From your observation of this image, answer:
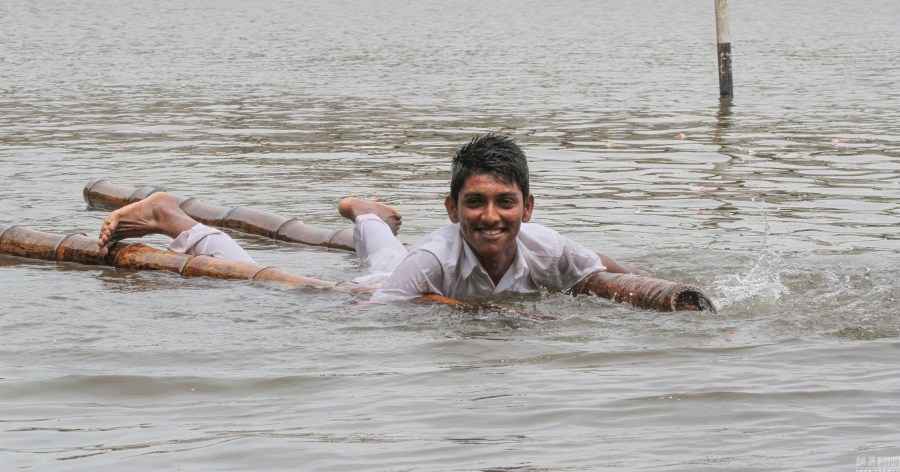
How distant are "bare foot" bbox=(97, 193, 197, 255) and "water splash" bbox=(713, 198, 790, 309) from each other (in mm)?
3272

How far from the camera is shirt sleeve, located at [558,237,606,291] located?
7.35 meters

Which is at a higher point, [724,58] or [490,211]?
[490,211]

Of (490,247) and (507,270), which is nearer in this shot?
(490,247)

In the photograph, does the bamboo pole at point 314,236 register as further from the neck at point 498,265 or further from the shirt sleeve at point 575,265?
the neck at point 498,265

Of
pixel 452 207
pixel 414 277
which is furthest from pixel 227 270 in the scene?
pixel 452 207

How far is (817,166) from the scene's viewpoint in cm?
1316

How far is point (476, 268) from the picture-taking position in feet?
23.4

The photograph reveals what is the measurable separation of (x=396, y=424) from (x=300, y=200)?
6.60 m

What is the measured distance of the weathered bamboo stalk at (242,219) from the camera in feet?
31.8

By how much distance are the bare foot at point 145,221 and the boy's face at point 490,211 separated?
8.12ft

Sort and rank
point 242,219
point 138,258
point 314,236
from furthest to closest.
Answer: point 242,219 < point 314,236 < point 138,258

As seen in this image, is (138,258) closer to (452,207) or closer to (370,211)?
(370,211)

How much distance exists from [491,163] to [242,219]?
3855 millimetres

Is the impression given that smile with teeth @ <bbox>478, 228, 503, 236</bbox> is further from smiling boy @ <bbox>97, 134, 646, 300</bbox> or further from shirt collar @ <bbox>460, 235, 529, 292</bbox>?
shirt collar @ <bbox>460, 235, 529, 292</bbox>
